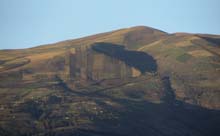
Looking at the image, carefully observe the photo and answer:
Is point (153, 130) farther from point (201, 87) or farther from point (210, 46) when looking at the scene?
point (210, 46)

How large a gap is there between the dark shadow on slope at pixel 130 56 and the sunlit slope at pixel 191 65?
353 centimetres

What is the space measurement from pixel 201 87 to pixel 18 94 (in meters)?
64.9

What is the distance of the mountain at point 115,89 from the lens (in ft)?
380

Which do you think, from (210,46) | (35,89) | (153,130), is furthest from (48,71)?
(210,46)

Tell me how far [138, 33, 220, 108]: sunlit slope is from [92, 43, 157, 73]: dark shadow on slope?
11.6ft

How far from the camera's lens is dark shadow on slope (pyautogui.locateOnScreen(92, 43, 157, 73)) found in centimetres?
16625

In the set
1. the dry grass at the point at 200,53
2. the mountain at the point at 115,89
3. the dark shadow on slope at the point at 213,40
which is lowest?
the mountain at the point at 115,89

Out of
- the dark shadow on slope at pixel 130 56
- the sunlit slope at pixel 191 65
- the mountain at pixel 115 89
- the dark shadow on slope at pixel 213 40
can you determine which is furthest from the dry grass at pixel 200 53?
the dark shadow on slope at pixel 130 56

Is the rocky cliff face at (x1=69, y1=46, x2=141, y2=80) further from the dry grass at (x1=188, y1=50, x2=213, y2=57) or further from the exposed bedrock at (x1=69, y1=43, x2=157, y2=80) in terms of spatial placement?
the dry grass at (x1=188, y1=50, x2=213, y2=57)

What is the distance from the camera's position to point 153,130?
115188 mm

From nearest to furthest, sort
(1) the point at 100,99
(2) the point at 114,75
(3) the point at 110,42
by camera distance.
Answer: (1) the point at 100,99, (2) the point at 114,75, (3) the point at 110,42

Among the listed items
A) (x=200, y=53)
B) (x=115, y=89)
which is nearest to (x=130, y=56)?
(x=200, y=53)

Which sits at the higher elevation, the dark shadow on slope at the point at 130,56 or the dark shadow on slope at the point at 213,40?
the dark shadow on slope at the point at 213,40

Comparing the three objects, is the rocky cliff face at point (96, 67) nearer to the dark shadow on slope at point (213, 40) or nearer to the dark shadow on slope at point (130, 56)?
the dark shadow on slope at point (130, 56)
